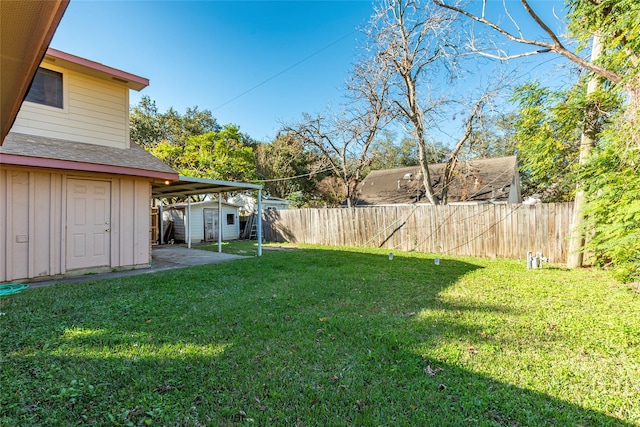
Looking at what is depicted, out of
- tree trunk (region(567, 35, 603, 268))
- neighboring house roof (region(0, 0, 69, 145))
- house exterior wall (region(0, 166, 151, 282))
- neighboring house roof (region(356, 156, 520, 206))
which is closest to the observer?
neighboring house roof (region(0, 0, 69, 145))

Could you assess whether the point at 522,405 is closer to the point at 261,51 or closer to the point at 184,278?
the point at 184,278

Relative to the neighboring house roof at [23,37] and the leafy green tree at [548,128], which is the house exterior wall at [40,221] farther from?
the leafy green tree at [548,128]

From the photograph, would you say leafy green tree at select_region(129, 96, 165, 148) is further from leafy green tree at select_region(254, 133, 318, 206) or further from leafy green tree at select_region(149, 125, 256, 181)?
leafy green tree at select_region(254, 133, 318, 206)

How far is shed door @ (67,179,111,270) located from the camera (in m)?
5.84

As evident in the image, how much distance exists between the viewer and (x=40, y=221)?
5.43 m

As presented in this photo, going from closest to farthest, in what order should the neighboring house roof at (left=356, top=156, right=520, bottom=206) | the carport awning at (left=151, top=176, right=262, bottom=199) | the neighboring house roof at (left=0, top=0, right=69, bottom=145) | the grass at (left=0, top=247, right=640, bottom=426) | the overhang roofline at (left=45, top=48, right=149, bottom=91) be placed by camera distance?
1. the neighboring house roof at (left=0, top=0, right=69, bottom=145)
2. the grass at (left=0, top=247, right=640, bottom=426)
3. the overhang roofline at (left=45, top=48, right=149, bottom=91)
4. the carport awning at (left=151, top=176, right=262, bottom=199)
5. the neighboring house roof at (left=356, top=156, right=520, bottom=206)

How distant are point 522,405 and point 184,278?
5420mm

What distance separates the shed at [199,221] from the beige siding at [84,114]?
273 inches

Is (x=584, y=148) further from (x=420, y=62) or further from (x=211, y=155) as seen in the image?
(x=211, y=155)

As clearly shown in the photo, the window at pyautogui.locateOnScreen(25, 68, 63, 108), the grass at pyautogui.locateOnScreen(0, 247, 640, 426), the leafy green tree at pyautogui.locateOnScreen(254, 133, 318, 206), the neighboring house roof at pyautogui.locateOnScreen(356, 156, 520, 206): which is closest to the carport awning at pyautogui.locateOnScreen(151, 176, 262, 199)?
the window at pyautogui.locateOnScreen(25, 68, 63, 108)

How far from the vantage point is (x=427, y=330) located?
317 centimetres

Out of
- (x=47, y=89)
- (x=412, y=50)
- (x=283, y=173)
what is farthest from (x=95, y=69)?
(x=283, y=173)

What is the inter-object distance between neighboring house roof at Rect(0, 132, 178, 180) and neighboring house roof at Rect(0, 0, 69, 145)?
138 inches

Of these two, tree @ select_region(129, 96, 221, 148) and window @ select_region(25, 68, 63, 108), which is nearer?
window @ select_region(25, 68, 63, 108)
